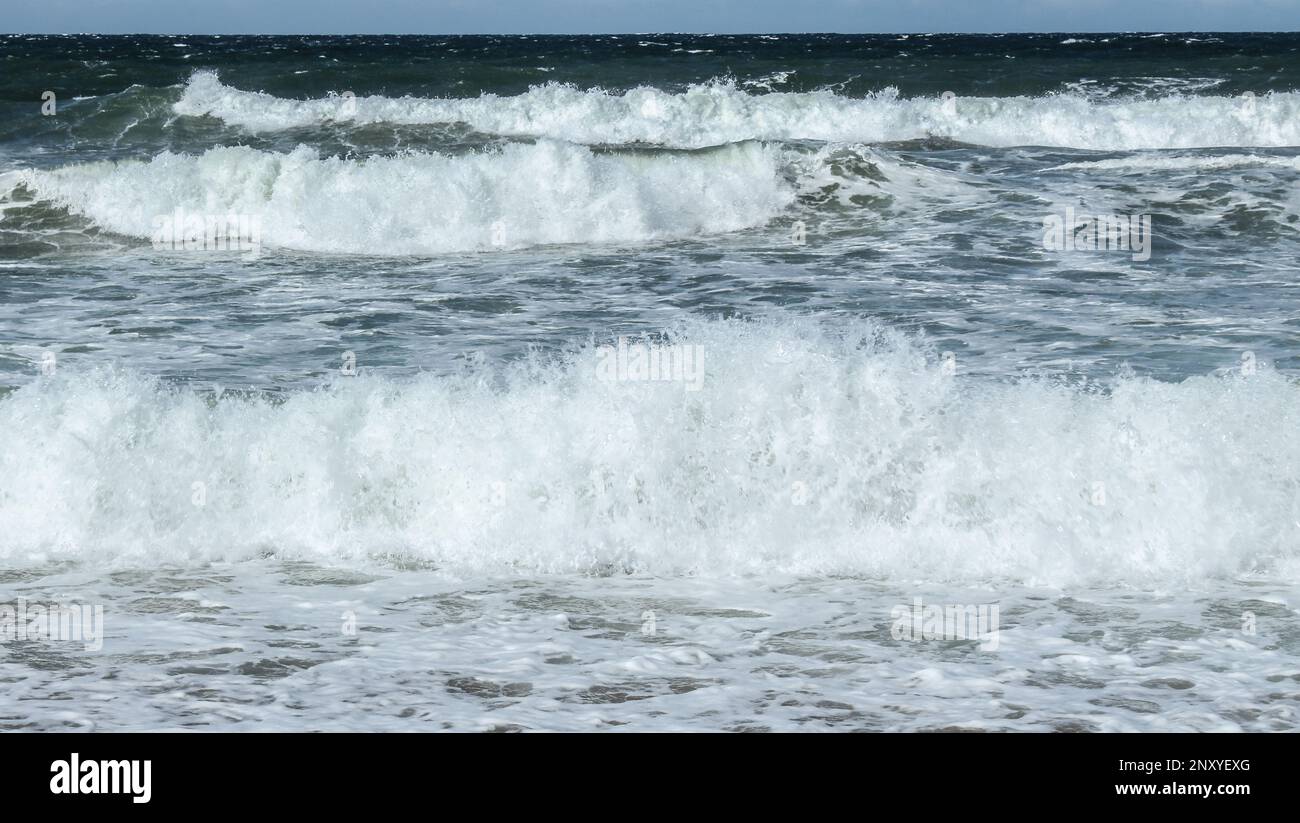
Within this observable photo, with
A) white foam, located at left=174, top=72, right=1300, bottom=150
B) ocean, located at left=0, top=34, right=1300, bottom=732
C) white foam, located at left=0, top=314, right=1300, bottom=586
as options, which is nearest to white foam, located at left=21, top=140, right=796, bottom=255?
ocean, located at left=0, top=34, right=1300, bottom=732

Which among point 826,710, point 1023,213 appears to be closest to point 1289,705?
point 826,710

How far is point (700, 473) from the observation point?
6906 millimetres

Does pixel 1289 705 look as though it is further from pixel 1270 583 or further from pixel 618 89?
pixel 618 89

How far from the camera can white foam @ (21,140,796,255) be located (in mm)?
14883

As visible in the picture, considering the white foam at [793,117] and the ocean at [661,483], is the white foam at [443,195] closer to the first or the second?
the ocean at [661,483]

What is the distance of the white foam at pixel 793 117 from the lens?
2494 centimetres

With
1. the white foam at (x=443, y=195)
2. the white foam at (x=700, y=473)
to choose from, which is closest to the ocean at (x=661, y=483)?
the white foam at (x=700, y=473)

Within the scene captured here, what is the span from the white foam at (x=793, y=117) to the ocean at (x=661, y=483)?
11012 mm

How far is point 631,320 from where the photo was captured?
34.5 ft

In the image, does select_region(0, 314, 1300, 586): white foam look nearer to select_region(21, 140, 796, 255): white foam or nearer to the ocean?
the ocean

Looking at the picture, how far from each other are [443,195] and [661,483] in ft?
30.7

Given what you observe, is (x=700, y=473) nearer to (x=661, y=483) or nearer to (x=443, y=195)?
(x=661, y=483)

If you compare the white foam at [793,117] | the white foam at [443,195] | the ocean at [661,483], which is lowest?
the ocean at [661,483]
